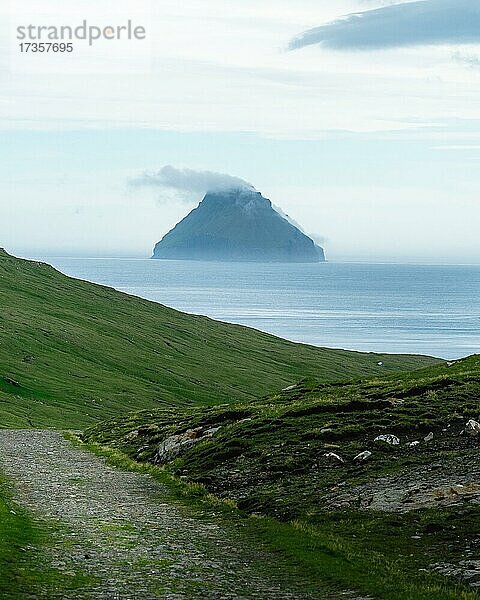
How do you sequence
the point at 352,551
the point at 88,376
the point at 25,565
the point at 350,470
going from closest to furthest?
the point at 25,565 → the point at 352,551 → the point at 350,470 → the point at 88,376

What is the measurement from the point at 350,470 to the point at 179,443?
15.9 metres

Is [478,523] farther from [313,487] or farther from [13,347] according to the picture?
[13,347]

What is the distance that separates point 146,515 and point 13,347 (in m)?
131

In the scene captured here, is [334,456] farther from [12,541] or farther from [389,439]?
[12,541]

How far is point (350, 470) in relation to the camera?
34250 millimetres

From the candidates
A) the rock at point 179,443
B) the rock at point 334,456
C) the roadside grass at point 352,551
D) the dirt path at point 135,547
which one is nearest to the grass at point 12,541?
the dirt path at point 135,547

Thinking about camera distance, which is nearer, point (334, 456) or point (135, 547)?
point (135, 547)

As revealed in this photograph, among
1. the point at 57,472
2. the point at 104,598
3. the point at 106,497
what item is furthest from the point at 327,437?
the point at 104,598

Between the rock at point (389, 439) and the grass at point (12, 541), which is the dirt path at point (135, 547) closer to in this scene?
the grass at point (12, 541)

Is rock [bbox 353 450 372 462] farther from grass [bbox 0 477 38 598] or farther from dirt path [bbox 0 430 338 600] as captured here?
grass [bbox 0 477 38 598]

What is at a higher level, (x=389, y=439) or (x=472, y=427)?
(x=472, y=427)

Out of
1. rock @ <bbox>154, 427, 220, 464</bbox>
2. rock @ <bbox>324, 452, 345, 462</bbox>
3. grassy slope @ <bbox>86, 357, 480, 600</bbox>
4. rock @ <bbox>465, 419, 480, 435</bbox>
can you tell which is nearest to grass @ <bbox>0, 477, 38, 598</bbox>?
grassy slope @ <bbox>86, 357, 480, 600</bbox>

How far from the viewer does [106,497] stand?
115 feet

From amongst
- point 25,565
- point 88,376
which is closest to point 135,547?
point 25,565
